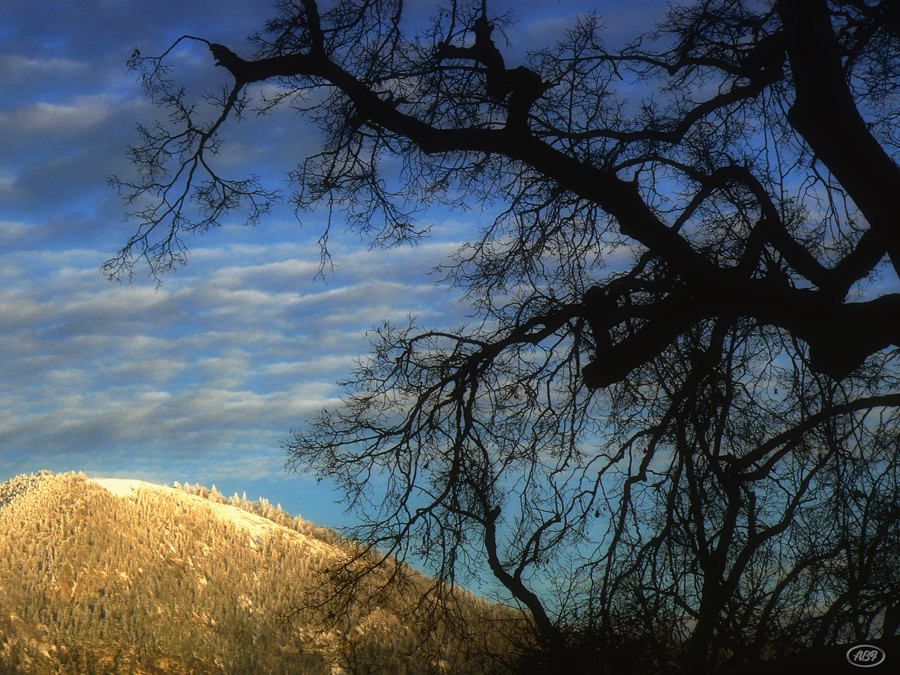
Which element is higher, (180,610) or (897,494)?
(897,494)

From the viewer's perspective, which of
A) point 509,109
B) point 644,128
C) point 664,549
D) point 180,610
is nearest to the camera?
Answer: point 509,109

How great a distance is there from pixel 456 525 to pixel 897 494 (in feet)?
15.5

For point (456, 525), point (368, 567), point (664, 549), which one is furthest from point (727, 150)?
point (368, 567)

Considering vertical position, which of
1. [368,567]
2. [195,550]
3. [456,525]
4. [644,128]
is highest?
[644,128]

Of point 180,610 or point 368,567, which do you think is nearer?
point 368,567

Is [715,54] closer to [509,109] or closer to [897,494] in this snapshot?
[509,109]

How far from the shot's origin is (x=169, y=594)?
13125 millimetres

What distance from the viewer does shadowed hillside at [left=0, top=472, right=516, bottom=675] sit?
11.2m

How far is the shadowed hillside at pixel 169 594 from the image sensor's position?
36.7 feet

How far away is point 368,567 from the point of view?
281 inches

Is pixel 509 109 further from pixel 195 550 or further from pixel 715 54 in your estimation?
pixel 195 550

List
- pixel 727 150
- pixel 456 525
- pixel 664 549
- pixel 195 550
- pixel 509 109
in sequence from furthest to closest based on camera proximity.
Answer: pixel 195 550 → pixel 727 150 → pixel 664 549 → pixel 456 525 → pixel 509 109

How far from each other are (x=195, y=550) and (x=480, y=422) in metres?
9.52

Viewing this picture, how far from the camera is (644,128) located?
8.79 m
